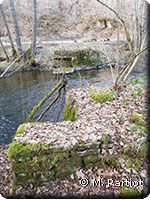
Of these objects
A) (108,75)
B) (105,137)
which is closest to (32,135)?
(105,137)

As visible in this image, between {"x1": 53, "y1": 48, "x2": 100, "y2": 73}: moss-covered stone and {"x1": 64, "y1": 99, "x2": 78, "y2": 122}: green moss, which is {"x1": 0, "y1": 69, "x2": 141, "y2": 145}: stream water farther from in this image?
{"x1": 53, "y1": 48, "x2": 100, "y2": 73}: moss-covered stone

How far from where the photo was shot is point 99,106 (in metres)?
3.99

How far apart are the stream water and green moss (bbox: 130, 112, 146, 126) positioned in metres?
2.45

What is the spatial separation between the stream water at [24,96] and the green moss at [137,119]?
8.02 feet

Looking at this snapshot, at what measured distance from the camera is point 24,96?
25.9 feet

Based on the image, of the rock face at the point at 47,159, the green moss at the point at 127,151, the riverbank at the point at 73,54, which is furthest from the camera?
the riverbank at the point at 73,54

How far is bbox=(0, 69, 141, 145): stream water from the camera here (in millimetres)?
5840

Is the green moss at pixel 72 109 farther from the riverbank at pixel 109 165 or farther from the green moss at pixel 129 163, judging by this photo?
the green moss at pixel 129 163

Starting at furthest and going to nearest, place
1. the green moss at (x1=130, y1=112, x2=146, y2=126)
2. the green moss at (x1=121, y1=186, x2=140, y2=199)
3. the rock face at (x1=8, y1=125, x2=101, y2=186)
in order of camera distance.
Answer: the green moss at (x1=130, y1=112, x2=146, y2=126)
the rock face at (x1=8, y1=125, x2=101, y2=186)
the green moss at (x1=121, y1=186, x2=140, y2=199)

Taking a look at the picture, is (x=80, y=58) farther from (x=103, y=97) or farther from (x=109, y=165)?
(x=109, y=165)

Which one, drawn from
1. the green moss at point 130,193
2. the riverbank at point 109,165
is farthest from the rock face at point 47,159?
the green moss at point 130,193

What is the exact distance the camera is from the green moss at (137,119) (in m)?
3.26

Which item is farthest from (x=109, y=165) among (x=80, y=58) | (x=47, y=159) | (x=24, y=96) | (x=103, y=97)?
(x=80, y=58)

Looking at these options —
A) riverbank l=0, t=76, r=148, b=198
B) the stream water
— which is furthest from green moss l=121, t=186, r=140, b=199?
the stream water
